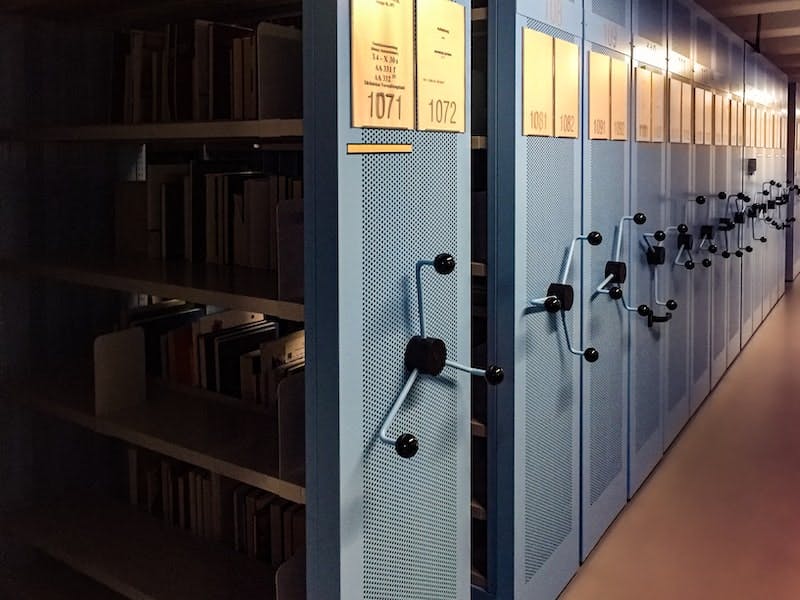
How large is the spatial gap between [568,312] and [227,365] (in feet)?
3.59

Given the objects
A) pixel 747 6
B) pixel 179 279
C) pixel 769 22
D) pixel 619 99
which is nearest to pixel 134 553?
pixel 179 279

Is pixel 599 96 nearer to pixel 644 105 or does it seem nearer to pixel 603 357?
pixel 644 105

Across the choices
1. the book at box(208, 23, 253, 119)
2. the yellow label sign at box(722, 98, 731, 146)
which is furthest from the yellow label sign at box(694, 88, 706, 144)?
the book at box(208, 23, 253, 119)

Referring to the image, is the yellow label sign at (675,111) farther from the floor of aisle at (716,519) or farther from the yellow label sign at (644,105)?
the floor of aisle at (716,519)

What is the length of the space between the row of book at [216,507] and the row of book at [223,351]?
28 cm

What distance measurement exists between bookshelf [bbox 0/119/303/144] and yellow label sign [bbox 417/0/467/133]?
0.29 metres

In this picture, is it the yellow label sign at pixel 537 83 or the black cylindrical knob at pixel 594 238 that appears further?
the black cylindrical knob at pixel 594 238

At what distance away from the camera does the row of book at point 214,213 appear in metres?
2.26

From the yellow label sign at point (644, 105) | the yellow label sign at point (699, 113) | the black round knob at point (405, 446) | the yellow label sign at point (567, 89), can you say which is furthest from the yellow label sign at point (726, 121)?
the black round knob at point (405, 446)

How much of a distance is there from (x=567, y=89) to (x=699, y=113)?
2174 millimetres

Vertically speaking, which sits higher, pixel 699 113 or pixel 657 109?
pixel 699 113

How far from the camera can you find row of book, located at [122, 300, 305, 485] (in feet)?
7.88

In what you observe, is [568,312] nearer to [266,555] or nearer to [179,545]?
[266,555]

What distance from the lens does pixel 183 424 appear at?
2.28 meters
